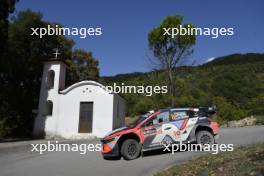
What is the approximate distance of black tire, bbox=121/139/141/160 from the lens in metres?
10.7

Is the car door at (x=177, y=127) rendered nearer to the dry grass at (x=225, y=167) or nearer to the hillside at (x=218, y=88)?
the dry grass at (x=225, y=167)

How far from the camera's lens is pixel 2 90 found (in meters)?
25.0

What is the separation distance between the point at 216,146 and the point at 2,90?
20494 millimetres

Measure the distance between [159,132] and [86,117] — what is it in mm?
11950

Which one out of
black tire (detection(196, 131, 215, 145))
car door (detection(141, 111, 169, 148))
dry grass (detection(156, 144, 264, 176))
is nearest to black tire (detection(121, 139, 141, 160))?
car door (detection(141, 111, 169, 148))

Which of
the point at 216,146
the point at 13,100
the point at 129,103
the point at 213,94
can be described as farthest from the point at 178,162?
the point at 213,94

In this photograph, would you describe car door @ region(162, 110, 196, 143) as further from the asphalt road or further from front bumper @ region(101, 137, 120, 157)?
front bumper @ region(101, 137, 120, 157)

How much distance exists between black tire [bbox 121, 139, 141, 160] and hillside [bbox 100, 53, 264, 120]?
19.4 meters

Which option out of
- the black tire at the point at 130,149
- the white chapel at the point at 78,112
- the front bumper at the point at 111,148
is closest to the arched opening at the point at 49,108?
the white chapel at the point at 78,112

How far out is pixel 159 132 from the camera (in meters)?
11.0

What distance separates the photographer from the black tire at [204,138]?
11352mm

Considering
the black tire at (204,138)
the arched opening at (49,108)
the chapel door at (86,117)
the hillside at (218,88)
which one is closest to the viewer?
the black tire at (204,138)

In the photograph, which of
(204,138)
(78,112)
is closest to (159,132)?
(204,138)

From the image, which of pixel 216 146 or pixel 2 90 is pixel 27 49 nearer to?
pixel 2 90
